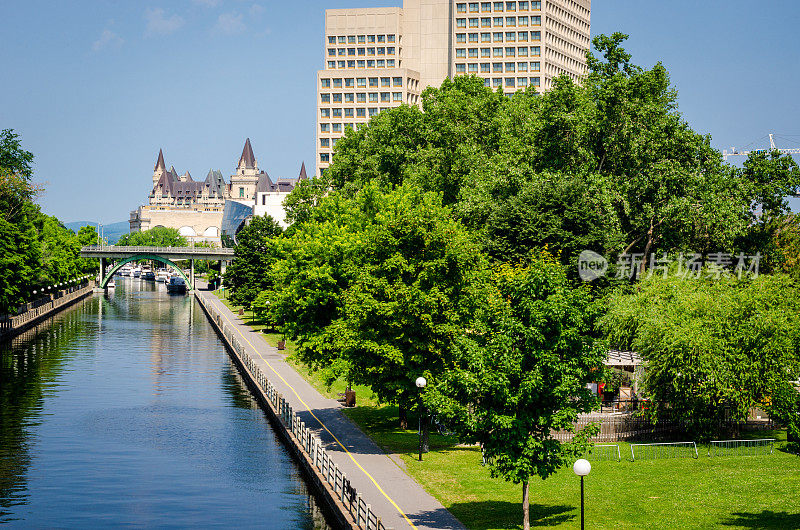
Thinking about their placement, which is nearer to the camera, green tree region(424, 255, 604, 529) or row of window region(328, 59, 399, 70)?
green tree region(424, 255, 604, 529)

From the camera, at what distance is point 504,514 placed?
29.3 metres

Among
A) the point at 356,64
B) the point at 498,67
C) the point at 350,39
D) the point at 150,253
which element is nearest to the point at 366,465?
the point at 498,67

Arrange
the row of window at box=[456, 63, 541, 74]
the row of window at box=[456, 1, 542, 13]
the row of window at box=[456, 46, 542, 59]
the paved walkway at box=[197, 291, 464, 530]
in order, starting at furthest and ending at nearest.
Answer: the row of window at box=[456, 1, 542, 13], the row of window at box=[456, 46, 542, 59], the row of window at box=[456, 63, 541, 74], the paved walkway at box=[197, 291, 464, 530]

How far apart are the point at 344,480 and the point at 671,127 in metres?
41.0

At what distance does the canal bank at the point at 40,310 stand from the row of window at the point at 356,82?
58.2m

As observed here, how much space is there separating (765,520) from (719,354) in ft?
41.3

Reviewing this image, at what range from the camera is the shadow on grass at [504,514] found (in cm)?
2806

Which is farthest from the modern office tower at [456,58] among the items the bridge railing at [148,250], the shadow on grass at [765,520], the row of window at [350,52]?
the shadow on grass at [765,520]

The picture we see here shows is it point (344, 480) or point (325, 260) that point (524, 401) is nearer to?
point (344, 480)

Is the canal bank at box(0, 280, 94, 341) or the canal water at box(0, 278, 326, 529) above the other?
the canal bank at box(0, 280, 94, 341)

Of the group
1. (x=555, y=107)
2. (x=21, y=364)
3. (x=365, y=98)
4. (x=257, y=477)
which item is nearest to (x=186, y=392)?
(x=21, y=364)

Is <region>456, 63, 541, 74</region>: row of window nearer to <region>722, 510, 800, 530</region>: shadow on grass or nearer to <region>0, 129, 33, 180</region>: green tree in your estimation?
<region>0, 129, 33, 180</region>: green tree

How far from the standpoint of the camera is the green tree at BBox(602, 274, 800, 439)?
38.9 metres

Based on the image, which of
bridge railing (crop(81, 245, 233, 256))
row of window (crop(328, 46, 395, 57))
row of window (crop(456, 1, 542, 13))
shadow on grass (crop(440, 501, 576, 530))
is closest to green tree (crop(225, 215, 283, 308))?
bridge railing (crop(81, 245, 233, 256))
